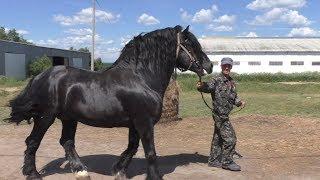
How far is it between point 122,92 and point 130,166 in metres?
1.82

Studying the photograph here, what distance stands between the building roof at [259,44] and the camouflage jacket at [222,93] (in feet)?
165

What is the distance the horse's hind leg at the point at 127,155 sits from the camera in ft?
20.6

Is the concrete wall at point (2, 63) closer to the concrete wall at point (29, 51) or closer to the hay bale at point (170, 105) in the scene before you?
the concrete wall at point (29, 51)

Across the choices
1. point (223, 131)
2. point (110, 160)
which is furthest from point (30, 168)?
point (223, 131)

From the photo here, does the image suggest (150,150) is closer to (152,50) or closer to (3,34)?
(152,50)

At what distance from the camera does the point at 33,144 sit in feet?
20.6

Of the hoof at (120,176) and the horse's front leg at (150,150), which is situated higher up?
the horse's front leg at (150,150)

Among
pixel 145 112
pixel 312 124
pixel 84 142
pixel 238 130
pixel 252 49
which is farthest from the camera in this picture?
pixel 252 49

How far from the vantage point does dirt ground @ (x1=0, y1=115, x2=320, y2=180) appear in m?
6.85

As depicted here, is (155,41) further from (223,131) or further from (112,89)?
(223,131)

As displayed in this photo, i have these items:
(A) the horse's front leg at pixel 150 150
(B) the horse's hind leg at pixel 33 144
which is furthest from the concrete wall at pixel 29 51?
(A) the horse's front leg at pixel 150 150

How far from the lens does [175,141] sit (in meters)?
10.1

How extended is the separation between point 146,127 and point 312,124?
7974mm

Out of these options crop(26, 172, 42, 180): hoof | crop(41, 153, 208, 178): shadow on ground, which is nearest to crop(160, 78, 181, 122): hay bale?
crop(41, 153, 208, 178): shadow on ground
